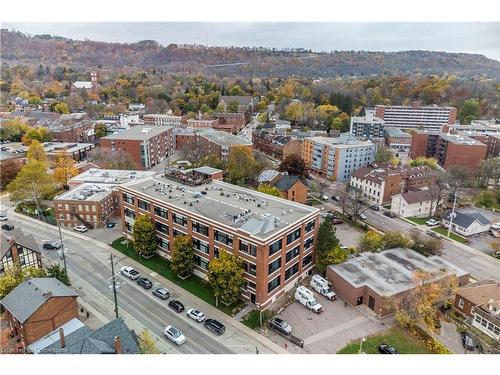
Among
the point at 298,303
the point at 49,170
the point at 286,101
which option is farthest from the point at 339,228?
the point at 286,101

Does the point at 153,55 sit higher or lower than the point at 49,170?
higher

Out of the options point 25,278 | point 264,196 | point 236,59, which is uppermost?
point 236,59

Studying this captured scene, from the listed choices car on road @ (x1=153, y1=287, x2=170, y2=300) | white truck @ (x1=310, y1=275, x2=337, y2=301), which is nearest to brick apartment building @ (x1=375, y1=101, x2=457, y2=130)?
white truck @ (x1=310, y1=275, x2=337, y2=301)

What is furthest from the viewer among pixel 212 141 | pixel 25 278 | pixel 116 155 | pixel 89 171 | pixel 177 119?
pixel 177 119

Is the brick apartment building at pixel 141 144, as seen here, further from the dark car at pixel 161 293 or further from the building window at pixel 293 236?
the building window at pixel 293 236

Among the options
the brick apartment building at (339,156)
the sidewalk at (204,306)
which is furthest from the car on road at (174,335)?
the brick apartment building at (339,156)

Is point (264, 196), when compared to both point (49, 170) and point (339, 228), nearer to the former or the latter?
point (339, 228)

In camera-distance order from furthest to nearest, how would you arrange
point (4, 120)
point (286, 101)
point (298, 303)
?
point (286, 101) → point (4, 120) → point (298, 303)

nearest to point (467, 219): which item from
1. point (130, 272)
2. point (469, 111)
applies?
point (130, 272)
